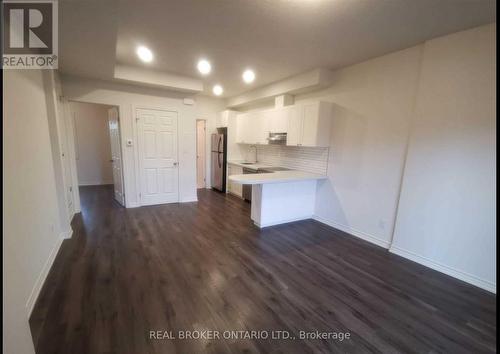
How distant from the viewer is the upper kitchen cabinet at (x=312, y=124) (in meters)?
3.85

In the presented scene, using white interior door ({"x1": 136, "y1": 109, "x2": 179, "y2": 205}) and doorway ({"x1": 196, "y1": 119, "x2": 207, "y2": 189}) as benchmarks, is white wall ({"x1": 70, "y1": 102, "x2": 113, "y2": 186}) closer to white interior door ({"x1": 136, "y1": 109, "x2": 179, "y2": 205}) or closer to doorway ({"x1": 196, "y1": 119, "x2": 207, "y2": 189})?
doorway ({"x1": 196, "y1": 119, "x2": 207, "y2": 189})

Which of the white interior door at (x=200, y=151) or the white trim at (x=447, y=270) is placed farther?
the white interior door at (x=200, y=151)

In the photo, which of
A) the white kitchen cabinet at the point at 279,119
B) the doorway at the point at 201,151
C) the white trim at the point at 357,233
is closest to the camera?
the white trim at the point at 357,233

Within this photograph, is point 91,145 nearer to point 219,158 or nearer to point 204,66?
point 219,158

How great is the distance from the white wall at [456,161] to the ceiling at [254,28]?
33 centimetres

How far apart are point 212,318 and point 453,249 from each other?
284 cm

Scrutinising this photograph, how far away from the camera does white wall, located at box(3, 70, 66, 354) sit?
4.54 ft

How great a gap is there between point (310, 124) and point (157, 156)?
332 centimetres

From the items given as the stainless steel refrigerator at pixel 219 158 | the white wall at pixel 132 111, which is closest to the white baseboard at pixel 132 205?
the white wall at pixel 132 111

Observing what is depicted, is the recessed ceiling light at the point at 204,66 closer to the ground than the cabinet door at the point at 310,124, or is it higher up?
higher up

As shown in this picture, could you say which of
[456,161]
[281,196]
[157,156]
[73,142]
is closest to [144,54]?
[157,156]

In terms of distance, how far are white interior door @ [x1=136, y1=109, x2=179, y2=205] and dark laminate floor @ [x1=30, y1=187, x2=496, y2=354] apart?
1.56 metres

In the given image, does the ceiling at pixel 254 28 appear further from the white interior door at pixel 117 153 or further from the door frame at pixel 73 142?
the white interior door at pixel 117 153

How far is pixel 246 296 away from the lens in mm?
2229
